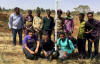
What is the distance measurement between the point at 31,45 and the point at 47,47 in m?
0.57

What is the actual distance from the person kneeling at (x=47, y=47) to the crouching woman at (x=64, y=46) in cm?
30

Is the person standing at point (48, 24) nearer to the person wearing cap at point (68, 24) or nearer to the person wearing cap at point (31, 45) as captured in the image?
the person wearing cap at point (68, 24)

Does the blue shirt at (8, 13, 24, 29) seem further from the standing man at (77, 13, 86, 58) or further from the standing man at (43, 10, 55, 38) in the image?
the standing man at (77, 13, 86, 58)

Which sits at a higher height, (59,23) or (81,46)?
(59,23)

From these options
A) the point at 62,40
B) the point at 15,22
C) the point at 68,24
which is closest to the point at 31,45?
the point at 62,40

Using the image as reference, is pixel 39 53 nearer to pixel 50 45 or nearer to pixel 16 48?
pixel 50 45

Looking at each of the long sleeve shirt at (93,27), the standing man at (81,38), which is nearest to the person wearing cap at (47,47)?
the standing man at (81,38)

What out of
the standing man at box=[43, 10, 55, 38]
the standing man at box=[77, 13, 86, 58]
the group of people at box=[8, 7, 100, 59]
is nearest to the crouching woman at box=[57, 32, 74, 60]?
the group of people at box=[8, 7, 100, 59]

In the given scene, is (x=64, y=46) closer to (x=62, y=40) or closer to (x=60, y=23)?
(x=62, y=40)

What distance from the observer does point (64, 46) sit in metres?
8.02

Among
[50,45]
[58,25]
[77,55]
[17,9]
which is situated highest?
[17,9]

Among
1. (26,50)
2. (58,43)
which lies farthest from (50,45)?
(26,50)

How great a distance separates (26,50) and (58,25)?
5.02 feet

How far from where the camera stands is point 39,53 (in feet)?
26.4
